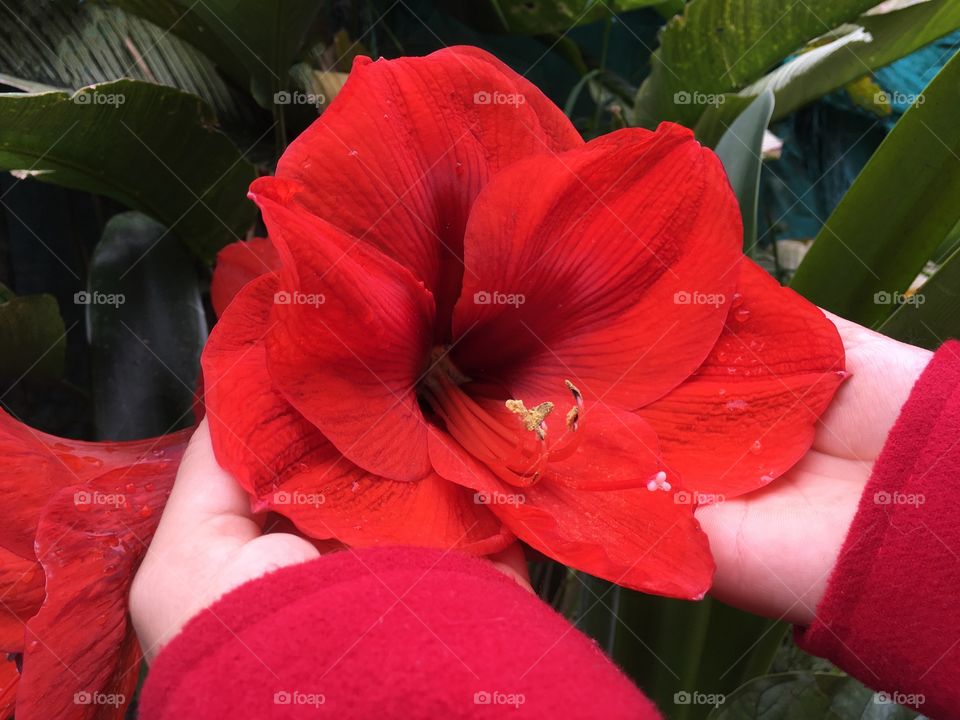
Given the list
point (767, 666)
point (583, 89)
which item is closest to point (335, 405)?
point (767, 666)
